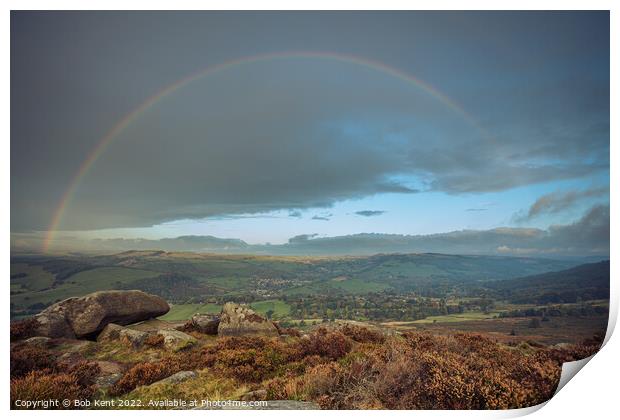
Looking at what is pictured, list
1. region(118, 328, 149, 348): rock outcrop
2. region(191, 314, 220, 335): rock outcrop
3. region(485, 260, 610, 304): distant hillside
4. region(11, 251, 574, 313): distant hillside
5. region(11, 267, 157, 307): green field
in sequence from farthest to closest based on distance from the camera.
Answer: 1. region(11, 251, 574, 313): distant hillside
2. region(11, 267, 157, 307): green field
3. region(485, 260, 610, 304): distant hillside
4. region(191, 314, 220, 335): rock outcrop
5. region(118, 328, 149, 348): rock outcrop

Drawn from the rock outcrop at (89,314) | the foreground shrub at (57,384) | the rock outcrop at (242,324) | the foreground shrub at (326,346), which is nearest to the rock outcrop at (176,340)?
the rock outcrop at (242,324)

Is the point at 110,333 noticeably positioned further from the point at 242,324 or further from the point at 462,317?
the point at 462,317

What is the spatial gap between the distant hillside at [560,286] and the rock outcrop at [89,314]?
78.1ft

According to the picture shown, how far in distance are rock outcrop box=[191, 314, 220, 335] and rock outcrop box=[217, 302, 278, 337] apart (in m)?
0.62

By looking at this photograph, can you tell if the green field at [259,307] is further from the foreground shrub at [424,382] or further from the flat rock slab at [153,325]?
the foreground shrub at [424,382]

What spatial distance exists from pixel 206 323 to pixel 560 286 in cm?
2726

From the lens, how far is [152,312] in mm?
16547

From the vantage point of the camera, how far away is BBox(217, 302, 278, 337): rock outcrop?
14.2 metres

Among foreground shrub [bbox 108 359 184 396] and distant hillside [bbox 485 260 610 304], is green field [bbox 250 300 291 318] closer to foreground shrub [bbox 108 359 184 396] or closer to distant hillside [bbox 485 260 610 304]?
foreground shrub [bbox 108 359 184 396]

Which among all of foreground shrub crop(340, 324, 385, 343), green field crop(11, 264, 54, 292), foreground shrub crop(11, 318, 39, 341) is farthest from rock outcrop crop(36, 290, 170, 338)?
green field crop(11, 264, 54, 292)

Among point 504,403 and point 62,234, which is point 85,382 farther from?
point 62,234

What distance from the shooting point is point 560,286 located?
27.5 m

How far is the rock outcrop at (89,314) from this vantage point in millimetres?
13641

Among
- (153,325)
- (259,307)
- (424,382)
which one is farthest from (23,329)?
(259,307)
